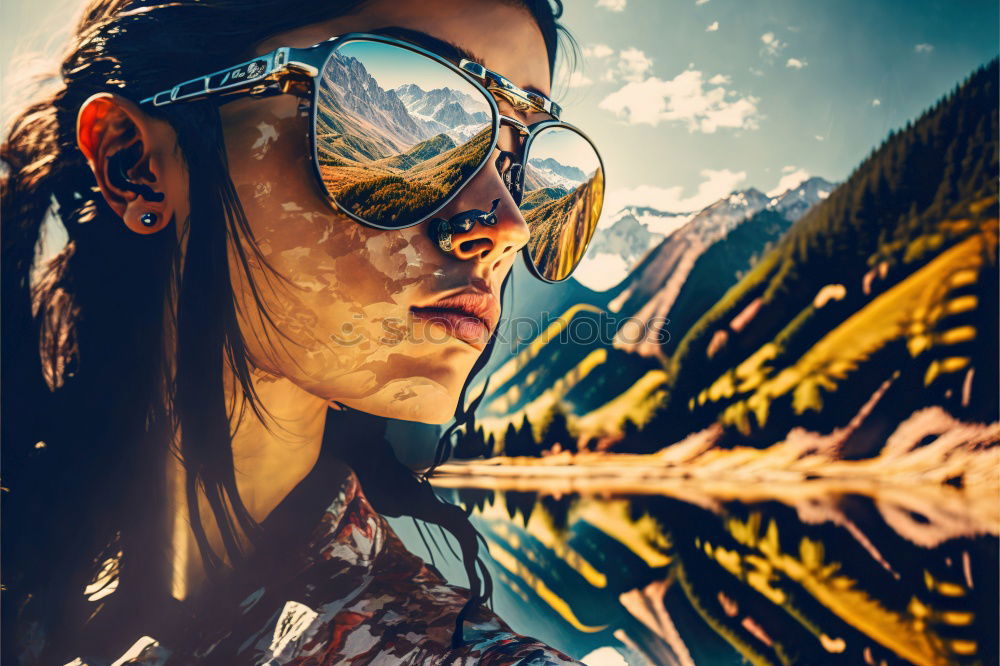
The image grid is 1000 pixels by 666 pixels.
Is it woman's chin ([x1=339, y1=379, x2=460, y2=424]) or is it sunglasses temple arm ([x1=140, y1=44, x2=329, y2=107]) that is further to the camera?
woman's chin ([x1=339, y1=379, x2=460, y2=424])

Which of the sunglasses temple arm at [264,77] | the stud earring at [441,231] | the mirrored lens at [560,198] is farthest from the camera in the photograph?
the mirrored lens at [560,198]

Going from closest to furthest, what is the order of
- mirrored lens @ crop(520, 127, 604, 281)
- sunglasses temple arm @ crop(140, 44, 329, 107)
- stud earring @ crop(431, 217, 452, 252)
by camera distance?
sunglasses temple arm @ crop(140, 44, 329, 107) < stud earring @ crop(431, 217, 452, 252) < mirrored lens @ crop(520, 127, 604, 281)

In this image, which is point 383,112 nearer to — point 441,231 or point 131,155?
point 441,231

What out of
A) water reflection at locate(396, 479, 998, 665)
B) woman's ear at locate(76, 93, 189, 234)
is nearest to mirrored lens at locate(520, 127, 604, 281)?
water reflection at locate(396, 479, 998, 665)

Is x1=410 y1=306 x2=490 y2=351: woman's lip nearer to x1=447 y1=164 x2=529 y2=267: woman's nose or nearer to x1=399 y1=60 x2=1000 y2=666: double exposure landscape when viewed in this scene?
x1=447 y1=164 x2=529 y2=267: woman's nose

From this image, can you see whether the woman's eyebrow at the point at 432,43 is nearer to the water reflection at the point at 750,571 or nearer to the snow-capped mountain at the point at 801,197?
the snow-capped mountain at the point at 801,197

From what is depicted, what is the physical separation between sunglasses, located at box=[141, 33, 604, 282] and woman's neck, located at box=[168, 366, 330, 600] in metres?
0.41

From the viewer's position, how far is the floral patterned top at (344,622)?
100cm

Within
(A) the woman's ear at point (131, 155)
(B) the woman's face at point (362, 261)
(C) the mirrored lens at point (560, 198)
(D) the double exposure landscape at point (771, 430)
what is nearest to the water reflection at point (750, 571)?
(D) the double exposure landscape at point (771, 430)

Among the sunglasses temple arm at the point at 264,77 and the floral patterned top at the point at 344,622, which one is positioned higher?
the sunglasses temple arm at the point at 264,77

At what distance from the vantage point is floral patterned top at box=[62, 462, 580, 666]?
1.00m

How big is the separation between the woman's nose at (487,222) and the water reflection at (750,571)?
56 cm

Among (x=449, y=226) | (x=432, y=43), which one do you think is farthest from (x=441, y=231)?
(x=432, y=43)

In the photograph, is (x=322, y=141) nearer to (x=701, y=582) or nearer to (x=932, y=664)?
(x=701, y=582)
